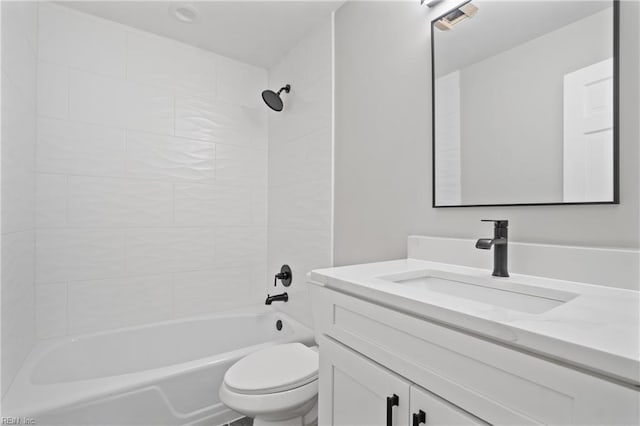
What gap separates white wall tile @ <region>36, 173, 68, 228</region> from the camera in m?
1.67

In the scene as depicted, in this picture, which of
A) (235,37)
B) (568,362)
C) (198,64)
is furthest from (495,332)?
(198,64)

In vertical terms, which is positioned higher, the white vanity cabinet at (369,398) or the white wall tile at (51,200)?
the white wall tile at (51,200)

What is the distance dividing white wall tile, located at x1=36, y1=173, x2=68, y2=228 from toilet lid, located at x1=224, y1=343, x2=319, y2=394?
1303 millimetres

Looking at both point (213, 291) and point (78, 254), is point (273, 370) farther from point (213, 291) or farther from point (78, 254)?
point (78, 254)

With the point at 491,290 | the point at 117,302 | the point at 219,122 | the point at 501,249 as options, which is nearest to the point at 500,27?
the point at 501,249

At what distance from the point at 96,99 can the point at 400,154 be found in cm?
180

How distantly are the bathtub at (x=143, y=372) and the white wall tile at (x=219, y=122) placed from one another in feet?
4.18

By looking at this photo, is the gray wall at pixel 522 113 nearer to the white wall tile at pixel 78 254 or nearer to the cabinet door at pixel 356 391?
the cabinet door at pixel 356 391

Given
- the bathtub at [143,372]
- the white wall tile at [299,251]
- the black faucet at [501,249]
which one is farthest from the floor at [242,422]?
the black faucet at [501,249]

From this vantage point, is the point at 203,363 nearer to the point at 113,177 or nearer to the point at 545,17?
the point at 113,177

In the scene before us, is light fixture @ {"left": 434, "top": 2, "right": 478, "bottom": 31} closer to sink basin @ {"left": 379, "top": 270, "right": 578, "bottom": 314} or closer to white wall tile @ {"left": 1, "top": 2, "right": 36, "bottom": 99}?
sink basin @ {"left": 379, "top": 270, "right": 578, "bottom": 314}

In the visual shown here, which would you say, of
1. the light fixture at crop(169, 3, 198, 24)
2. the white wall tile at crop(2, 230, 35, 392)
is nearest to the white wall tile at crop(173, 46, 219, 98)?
the light fixture at crop(169, 3, 198, 24)

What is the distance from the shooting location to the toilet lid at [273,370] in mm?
1224

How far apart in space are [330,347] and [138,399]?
967 mm
